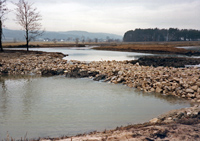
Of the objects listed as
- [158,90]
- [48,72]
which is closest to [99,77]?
[158,90]

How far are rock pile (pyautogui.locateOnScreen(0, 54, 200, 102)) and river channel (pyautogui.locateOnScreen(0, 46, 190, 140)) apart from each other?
93 centimetres

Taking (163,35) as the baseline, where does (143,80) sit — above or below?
below

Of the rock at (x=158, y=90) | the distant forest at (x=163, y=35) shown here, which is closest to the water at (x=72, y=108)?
the rock at (x=158, y=90)

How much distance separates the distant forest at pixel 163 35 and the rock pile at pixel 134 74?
462 ft

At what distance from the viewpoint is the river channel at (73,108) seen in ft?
25.6

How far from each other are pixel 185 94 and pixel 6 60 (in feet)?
69.1

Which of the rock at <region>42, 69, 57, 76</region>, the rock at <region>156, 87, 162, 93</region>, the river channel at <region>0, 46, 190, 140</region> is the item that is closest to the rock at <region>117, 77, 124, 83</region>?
the river channel at <region>0, 46, 190, 140</region>

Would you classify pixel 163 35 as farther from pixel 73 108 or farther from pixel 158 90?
pixel 73 108

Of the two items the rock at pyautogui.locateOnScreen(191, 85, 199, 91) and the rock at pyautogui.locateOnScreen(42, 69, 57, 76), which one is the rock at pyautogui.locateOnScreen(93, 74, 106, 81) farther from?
the rock at pyautogui.locateOnScreen(191, 85, 199, 91)

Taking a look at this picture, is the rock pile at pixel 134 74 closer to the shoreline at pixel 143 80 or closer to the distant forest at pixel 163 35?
the shoreline at pixel 143 80

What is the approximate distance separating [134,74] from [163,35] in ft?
529

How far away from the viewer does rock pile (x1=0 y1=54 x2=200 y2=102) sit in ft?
44.2

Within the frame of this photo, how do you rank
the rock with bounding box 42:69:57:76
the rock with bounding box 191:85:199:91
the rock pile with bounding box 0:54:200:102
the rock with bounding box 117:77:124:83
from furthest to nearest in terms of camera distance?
1. the rock with bounding box 42:69:57:76
2. the rock with bounding box 117:77:124:83
3. the rock pile with bounding box 0:54:200:102
4. the rock with bounding box 191:85:199:91

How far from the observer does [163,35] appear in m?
168
